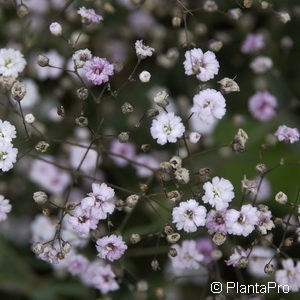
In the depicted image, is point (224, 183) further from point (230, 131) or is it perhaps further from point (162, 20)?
point (162, 20)

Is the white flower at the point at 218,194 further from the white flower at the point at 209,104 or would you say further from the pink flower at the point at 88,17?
the pink flower at the point at 88,17

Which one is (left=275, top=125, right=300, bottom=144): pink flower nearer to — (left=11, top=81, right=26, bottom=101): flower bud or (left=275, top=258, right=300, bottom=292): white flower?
(left=275, top=258, right=300, bottom=292): white flower

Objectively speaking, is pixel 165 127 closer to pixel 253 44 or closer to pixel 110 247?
pixel 110 247

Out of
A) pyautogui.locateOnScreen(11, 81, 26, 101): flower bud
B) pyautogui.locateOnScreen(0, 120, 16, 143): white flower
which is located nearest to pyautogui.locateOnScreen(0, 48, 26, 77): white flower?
pyautogui.locateOnScreen(11, 81, 26, 101): flower bud

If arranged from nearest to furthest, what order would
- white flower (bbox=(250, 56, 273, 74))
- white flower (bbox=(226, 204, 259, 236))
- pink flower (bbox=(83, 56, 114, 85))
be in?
white flower (bbox=(226, 204, 259, 236)) < pink flower (bbox=(83, 56, 114, 85)) < white flower (bbox=(250, 56, 273, 74))

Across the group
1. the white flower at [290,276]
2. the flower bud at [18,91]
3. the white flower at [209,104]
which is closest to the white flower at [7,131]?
the flower bud at [18,91]

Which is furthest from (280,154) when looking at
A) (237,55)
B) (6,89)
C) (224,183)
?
(6,89)
